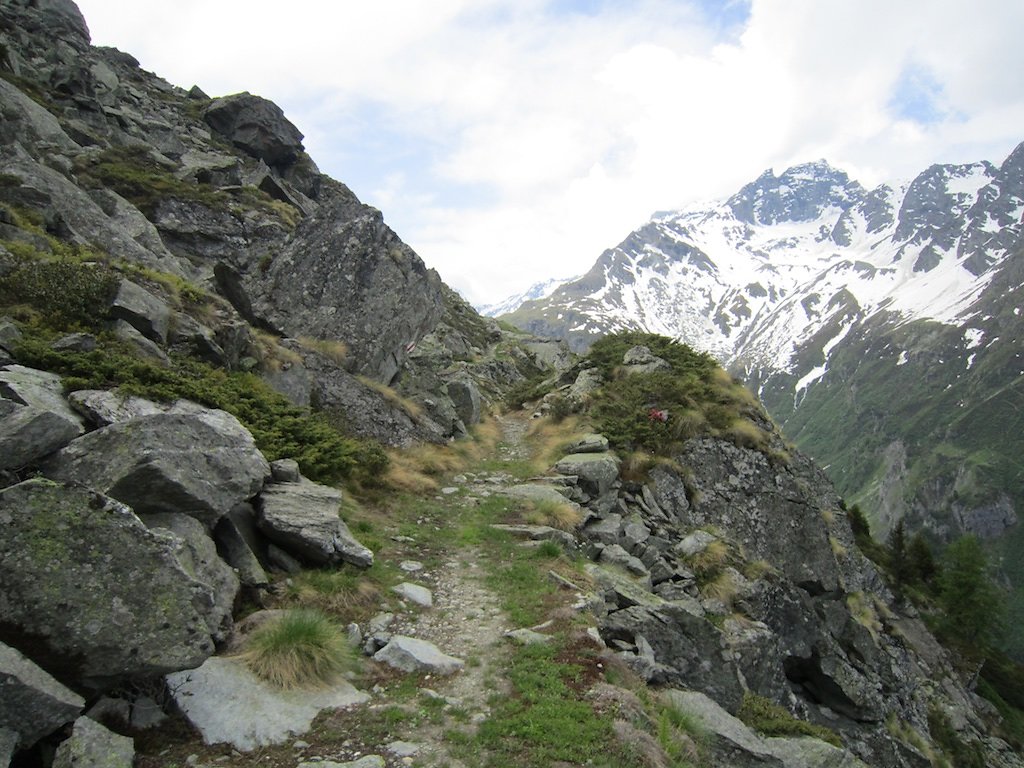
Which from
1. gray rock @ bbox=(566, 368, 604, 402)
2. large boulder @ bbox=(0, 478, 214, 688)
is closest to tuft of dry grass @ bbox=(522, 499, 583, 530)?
large boulder @ bbox=(0, 478, 214, 688)

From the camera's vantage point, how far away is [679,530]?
64.5 ft

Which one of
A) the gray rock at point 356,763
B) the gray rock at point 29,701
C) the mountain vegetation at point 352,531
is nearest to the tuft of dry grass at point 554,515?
the mountain vegetation at point 352,531

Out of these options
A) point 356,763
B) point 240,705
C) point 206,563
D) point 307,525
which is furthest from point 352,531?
point 356,763

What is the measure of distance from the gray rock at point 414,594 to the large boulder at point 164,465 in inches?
140

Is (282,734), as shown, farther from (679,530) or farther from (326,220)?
(326,220)

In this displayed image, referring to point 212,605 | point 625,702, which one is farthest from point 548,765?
point 212,605

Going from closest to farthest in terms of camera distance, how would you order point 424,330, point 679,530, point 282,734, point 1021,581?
point 282,734
point 679,530
point 424,330
point 1021,581

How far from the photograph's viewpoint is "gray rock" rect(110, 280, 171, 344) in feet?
47.3

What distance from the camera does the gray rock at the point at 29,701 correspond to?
5059 millimetres

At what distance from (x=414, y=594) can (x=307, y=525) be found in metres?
2.50

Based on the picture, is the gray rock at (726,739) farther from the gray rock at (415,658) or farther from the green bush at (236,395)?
the green bush at (236,395)

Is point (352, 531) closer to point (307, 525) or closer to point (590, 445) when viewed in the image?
point (307, 525)

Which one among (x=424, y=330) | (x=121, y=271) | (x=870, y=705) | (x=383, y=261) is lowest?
(x=870, y=705)

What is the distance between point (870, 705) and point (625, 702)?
17054mm
